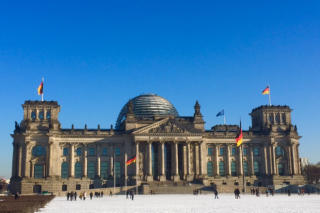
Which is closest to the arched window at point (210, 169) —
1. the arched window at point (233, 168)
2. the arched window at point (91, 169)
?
the arched window at point (233, 168)

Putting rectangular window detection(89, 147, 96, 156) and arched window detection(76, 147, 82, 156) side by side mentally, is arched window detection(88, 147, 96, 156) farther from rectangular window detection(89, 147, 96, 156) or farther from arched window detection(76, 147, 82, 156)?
arched window detection(76, 147, 82, 156)

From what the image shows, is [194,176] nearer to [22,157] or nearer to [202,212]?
[22,157]

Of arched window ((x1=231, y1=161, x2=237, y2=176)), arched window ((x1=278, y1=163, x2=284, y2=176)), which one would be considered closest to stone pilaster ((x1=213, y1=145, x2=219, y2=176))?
arched window ((x1=231, y1=161, x2=237, y2=176))

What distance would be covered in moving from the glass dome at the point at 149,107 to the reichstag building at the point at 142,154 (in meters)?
4.09

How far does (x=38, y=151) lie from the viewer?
93.5 m

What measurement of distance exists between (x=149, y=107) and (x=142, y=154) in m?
17.7

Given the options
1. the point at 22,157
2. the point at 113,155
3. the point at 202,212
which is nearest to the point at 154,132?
the point at 113,155

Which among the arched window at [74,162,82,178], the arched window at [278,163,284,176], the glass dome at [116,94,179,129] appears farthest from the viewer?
the glass dome at [116,94,179,129]

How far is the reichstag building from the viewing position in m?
92.4

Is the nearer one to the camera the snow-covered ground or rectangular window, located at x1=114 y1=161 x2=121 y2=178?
the snow-covered ground

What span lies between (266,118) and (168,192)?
131ft

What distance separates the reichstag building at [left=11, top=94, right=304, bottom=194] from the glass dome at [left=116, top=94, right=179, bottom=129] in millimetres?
4094

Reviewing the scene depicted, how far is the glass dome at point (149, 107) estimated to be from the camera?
109000mm

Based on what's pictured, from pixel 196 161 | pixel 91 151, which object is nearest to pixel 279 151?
pixel 196 161
